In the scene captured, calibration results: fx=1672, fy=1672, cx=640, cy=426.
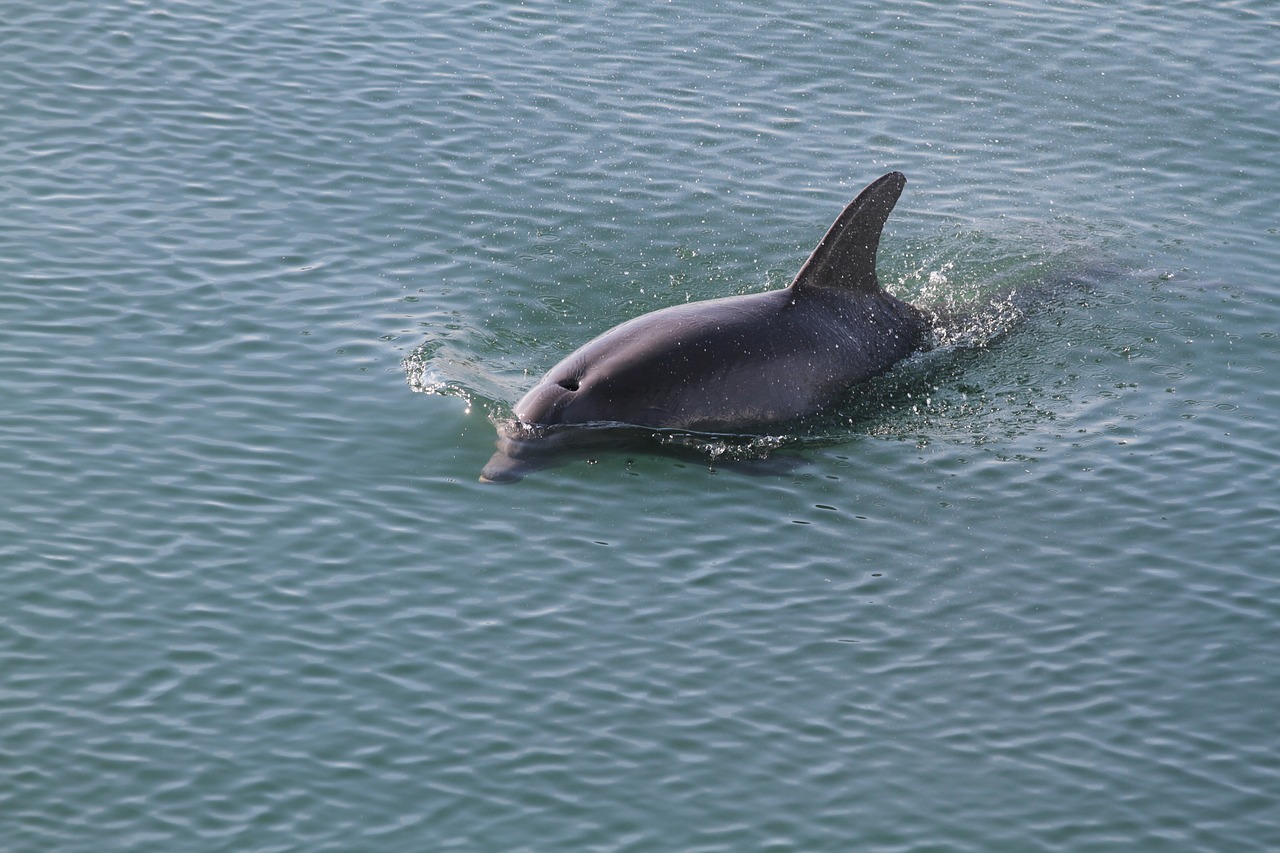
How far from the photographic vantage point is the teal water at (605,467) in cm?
1320

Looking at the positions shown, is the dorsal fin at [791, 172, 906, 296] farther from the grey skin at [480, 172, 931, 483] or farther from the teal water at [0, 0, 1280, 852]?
the teal water at [0, 0, 1280, 852]

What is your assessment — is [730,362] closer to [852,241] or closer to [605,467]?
[605,467]

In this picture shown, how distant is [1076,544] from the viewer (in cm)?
1662

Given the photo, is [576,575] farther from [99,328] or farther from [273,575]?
[99,328]

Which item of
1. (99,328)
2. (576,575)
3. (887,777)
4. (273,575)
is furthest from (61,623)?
(887,777)

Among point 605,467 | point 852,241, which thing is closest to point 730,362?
point 605,467

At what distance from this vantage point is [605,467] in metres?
17.6

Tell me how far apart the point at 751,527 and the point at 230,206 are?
1058cm

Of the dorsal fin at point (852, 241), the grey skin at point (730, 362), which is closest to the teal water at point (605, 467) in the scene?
the grey skin at point (730, 362)

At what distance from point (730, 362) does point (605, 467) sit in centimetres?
196

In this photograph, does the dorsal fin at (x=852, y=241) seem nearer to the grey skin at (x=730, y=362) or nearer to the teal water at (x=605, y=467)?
the grey skin at (x=730, y=362)

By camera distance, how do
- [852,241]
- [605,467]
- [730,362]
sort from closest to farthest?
[605,467]
[730,362]
[852,241]

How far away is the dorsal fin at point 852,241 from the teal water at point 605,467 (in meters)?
1.40

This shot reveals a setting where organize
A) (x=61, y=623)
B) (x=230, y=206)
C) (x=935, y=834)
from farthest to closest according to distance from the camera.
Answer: (x=230, y=206), (x=61, y=623), (x=935, y=834)
